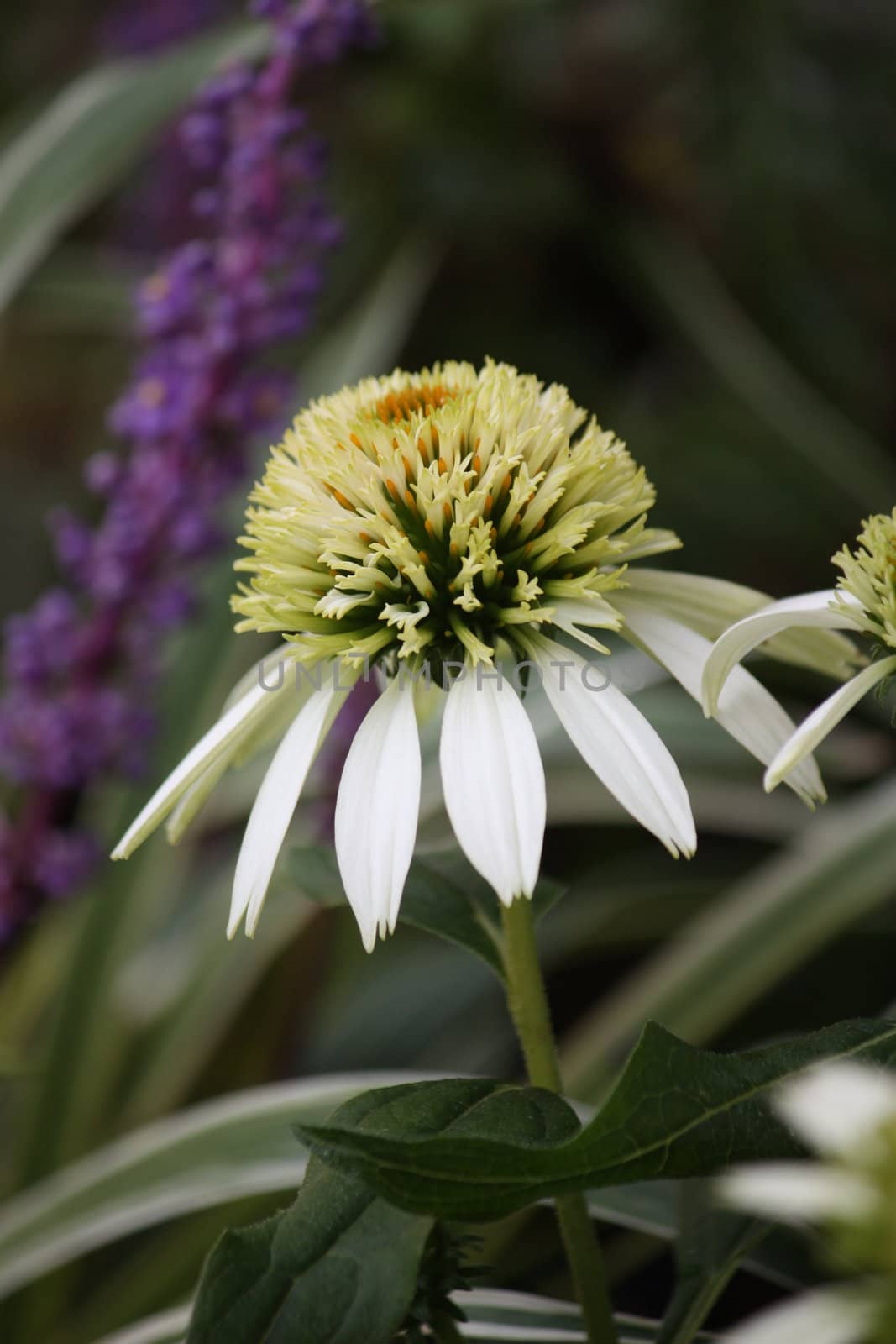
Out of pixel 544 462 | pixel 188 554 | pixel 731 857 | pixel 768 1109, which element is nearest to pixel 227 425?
pixel 188 554

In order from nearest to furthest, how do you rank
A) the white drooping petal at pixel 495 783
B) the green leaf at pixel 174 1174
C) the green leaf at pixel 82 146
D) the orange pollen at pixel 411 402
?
the white drooping petal at pixel 495 783
the orange pollen at pixel 411 402
the green leaf at pixel 174 1174
the green leaf at pixel 82 146

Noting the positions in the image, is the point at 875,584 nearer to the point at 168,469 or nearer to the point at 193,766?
the point at 193,766

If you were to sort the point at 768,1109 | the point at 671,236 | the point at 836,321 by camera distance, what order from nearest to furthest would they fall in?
the point at 768,1109 < the point at 836,321 < the point at 671,236

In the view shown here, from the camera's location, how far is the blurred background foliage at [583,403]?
0.71m

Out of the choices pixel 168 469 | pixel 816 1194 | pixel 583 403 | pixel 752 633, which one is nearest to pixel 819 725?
pixel 752 633

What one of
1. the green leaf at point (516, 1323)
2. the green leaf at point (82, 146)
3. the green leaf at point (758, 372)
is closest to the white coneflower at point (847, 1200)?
the green leaf at point (516, 1323)

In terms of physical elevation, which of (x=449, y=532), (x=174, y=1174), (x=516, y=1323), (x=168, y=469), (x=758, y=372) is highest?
(x=758, y=372)

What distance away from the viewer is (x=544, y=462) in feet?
1.19

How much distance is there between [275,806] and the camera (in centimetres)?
31

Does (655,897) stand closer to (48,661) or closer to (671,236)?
(48,661)

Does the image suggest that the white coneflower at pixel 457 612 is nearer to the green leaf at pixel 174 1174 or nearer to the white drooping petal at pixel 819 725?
the white drooping petal at pixel 819 725

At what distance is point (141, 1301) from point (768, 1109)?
0.48 meters

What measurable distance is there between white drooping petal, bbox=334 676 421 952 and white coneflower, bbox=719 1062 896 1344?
11cm

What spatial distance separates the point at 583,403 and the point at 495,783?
926 mm
